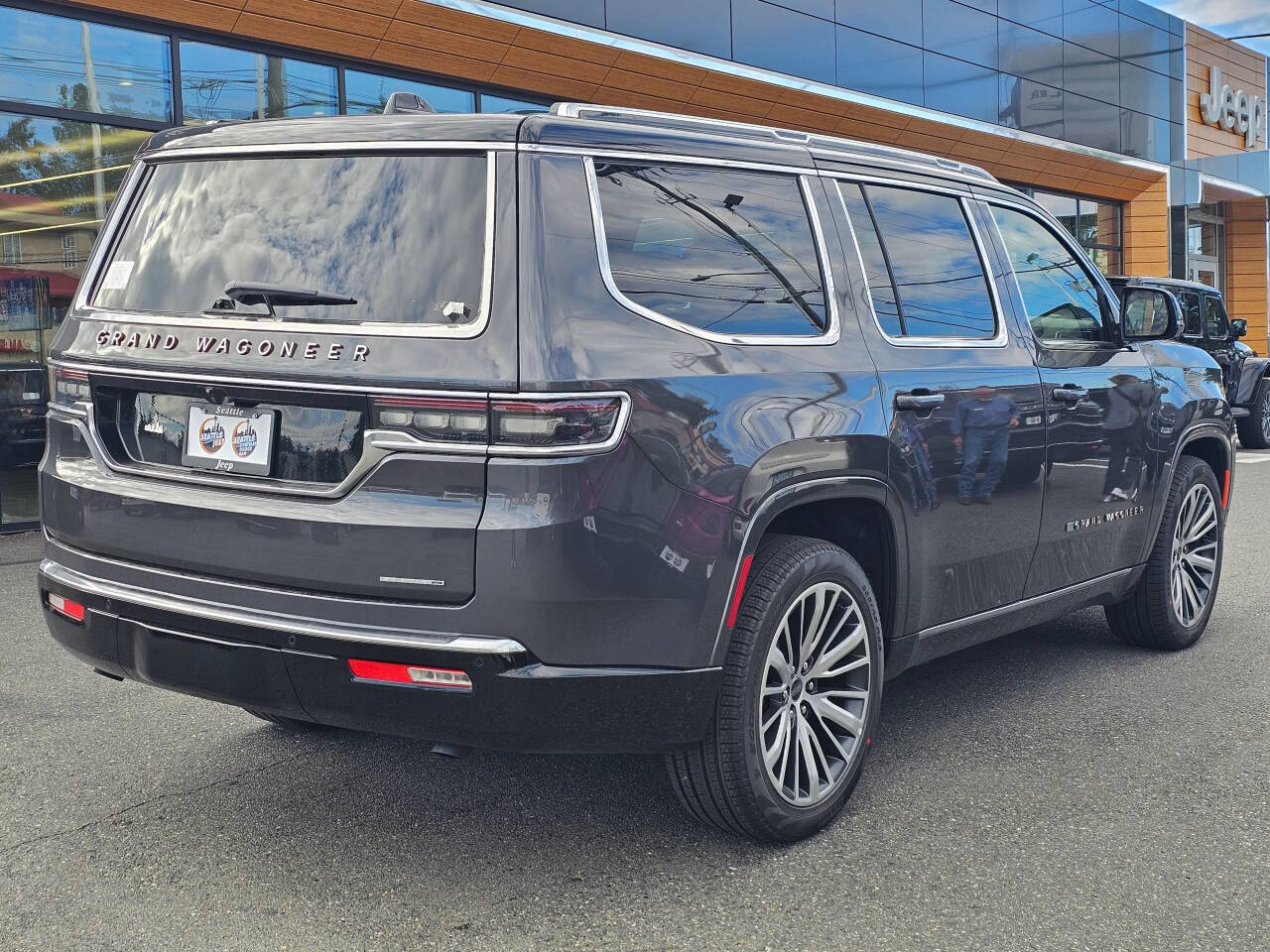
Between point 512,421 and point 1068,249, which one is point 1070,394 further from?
point 512,421

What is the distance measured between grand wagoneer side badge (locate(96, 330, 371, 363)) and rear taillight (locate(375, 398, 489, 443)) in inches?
→ 5.7

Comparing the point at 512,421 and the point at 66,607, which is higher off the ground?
the point at 512,421

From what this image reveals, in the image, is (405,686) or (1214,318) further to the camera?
(1214,318)

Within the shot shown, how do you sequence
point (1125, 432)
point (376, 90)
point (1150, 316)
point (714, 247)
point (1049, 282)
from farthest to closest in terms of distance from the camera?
point (376, 90), point (1150, 316), point (1125, 432), point (1049, 282), point (714, 247)

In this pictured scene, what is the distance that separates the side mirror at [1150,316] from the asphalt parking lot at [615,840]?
1.40 meters

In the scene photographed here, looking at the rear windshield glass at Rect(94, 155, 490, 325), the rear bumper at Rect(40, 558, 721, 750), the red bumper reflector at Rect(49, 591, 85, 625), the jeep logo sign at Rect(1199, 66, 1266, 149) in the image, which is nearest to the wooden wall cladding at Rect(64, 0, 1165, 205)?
the rear windshield glass at Rect(94, 155, 490, 325)

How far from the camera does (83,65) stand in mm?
9781

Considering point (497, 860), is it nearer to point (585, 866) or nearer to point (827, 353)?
point (585, 866)

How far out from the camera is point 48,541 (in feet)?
11.5

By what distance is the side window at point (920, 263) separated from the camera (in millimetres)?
3881

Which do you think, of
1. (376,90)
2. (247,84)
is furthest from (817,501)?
(376,90)

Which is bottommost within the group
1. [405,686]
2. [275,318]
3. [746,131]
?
[405,686]

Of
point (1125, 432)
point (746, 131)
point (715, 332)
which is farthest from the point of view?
point (1125, 432)

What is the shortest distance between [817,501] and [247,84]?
903cm
